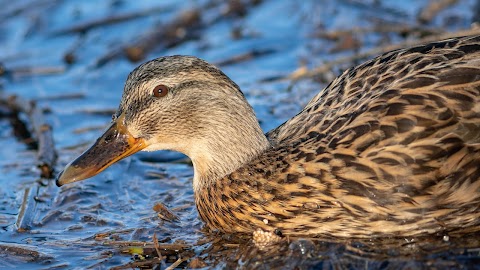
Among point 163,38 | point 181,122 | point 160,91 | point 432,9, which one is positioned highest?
point 163,38

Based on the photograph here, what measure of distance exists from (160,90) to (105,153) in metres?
0.61

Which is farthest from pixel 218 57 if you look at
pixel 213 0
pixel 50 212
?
pixel 50 212

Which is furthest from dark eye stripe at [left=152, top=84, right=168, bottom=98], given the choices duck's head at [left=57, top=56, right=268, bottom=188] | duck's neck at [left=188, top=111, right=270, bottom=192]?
duck's neck at [left=188, top=111, right=270, bottom=192]

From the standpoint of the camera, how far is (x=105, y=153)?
6.80 metres

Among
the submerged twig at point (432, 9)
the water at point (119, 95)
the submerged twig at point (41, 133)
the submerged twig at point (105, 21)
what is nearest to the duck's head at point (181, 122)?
the water at point (119, 95)

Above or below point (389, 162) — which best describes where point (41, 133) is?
above

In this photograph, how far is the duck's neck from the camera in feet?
22.5

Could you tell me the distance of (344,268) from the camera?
605 cm

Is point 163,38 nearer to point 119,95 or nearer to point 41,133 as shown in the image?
point 119,95

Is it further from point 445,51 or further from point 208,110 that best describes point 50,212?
point 445,51

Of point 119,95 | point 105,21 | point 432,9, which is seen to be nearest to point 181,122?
point 119,95

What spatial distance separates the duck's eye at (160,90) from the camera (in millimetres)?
6738

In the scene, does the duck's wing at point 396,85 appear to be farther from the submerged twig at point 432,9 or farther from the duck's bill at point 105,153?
the submerged twig at point 432,9

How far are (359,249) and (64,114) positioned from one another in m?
4.78
